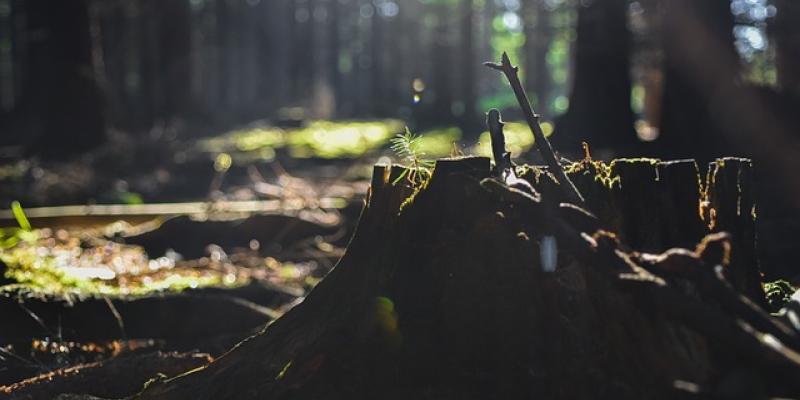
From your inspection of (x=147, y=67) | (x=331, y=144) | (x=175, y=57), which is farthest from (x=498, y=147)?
(x=147, y=67)

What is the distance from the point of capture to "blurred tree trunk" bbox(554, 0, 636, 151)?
596 inches

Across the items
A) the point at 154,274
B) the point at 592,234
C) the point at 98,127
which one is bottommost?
the point at 154,274

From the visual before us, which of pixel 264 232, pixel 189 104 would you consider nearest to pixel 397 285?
pixel 264 232

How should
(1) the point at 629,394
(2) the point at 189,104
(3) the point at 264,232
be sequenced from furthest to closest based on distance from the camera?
1. (2) the point at 189,104
2. (3) the point at 264,232
3. (1) the point at 629,394

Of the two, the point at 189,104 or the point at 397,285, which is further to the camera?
the point at 189,104

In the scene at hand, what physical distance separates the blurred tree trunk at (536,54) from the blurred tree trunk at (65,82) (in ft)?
114

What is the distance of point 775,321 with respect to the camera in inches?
89.7

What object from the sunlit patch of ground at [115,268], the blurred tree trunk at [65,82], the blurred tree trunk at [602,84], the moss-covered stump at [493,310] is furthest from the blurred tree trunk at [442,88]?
the moss-covered stump at [493,310]

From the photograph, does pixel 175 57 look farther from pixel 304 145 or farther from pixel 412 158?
pixel 412 158

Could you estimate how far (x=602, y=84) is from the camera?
50.7 ft

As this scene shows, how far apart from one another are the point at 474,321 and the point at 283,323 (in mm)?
750

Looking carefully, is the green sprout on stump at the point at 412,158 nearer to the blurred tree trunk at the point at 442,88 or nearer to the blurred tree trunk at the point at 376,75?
the blurred tree trunk at the point at 442,88

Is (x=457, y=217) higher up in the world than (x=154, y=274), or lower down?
higher up

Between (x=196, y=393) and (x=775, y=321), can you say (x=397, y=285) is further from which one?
(x=775, y=321)
